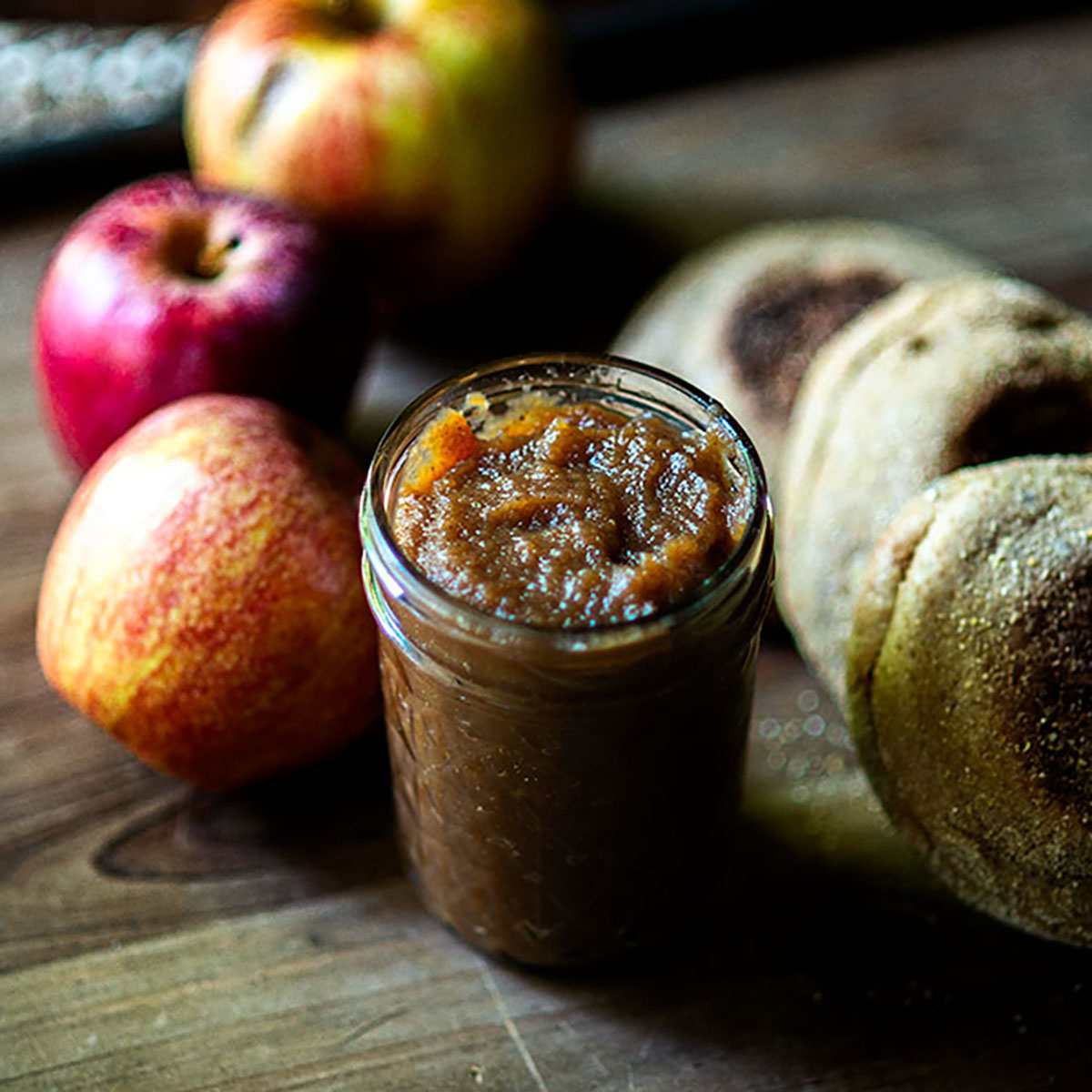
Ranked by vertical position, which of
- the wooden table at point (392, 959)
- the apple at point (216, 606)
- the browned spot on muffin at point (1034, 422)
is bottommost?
the wooden table at point (392, 959)

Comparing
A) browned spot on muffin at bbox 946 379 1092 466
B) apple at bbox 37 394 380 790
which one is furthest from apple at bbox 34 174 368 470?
browned spot on muffin at bbox 946 379 1092 466

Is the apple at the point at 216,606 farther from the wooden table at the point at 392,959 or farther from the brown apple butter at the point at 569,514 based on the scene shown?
the brown apple butter at the point at 569,514

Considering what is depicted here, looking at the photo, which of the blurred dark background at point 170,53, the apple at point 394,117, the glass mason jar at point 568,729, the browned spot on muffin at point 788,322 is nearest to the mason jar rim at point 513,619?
the glass mason jar at point 568,729

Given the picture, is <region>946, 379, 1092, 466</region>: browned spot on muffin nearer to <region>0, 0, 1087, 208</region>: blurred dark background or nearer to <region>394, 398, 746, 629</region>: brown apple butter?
<region>394, 398, 746, 629</region>: brown apple butter

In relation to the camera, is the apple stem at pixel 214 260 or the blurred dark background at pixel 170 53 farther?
the blurred dark background at pixel 170 53

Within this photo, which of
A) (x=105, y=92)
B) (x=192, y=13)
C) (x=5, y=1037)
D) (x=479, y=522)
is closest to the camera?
(x=479, y=522)

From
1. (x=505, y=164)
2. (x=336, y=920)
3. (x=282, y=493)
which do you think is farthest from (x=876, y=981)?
(x=505, y=164)

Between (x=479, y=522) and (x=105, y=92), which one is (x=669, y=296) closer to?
(x=479, y=522)

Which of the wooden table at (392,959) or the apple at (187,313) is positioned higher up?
the apple at (187,313)
